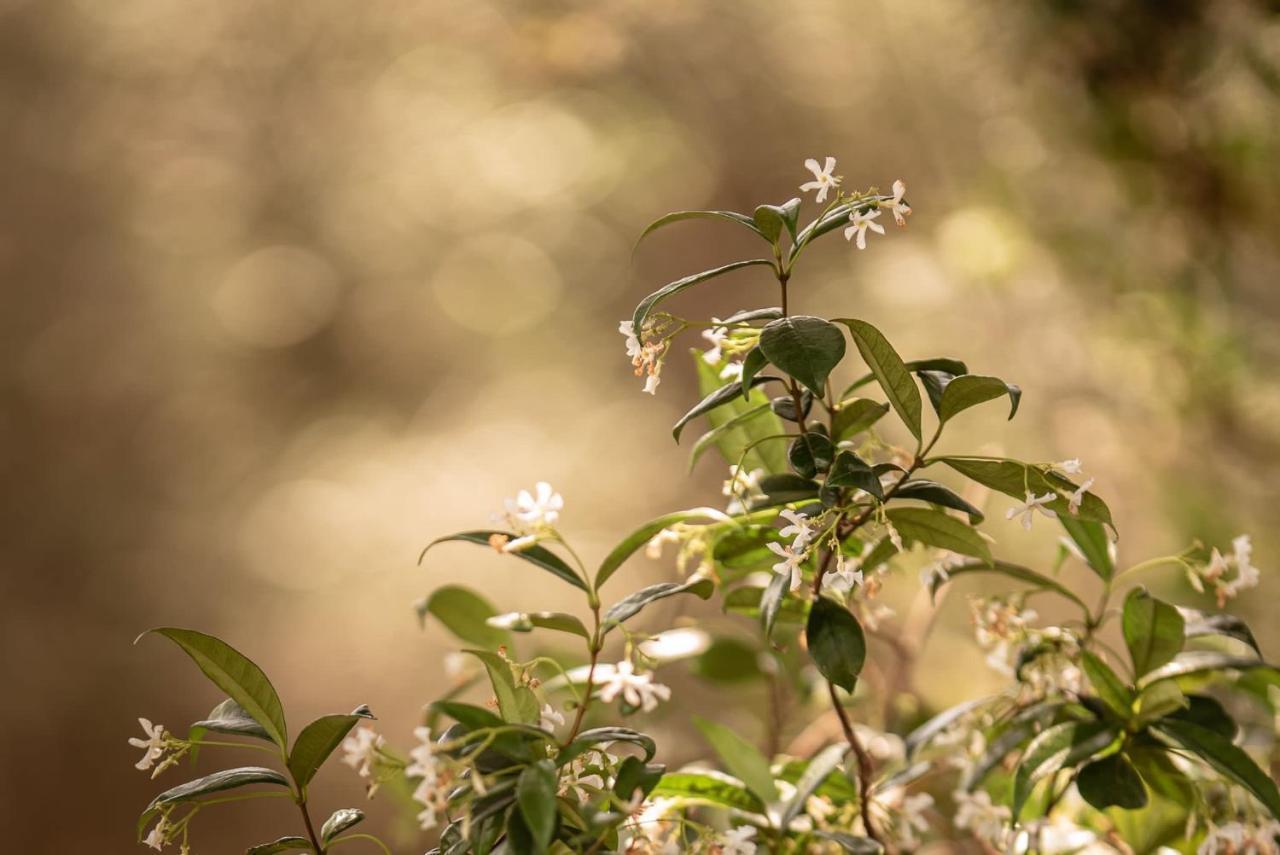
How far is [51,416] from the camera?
64.4 inches

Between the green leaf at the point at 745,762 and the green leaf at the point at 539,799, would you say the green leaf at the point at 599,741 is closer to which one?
the green leaf at the point at 539,799

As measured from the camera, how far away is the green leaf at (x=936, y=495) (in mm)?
433

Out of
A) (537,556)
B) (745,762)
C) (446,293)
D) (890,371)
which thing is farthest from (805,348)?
(446,293)

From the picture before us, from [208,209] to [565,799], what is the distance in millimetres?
1628

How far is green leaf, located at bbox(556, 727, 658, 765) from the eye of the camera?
0.41 m

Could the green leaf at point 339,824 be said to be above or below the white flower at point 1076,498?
below

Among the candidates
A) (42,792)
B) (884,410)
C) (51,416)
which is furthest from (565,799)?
(51,416)

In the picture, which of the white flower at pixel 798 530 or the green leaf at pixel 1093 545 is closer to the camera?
the white flower at pixel 798 530

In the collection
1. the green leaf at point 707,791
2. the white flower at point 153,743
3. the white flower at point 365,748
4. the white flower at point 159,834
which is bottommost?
the white flower at point 159,834

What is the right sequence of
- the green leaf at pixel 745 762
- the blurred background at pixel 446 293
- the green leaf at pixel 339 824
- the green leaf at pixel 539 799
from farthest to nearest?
the blurred background at pixel 446 293 < the green leaf at pixel 745 762 < the green leaf at pixel 339 824 < the green leaf at pixel 539 799

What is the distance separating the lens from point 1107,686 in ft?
1.71

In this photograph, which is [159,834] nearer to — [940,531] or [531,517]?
[531,517]

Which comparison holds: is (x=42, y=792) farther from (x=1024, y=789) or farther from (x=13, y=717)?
(x=1024, y=789)

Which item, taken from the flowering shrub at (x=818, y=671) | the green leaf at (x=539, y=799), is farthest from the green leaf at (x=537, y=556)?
the green leaf at (x=539, y=799)
